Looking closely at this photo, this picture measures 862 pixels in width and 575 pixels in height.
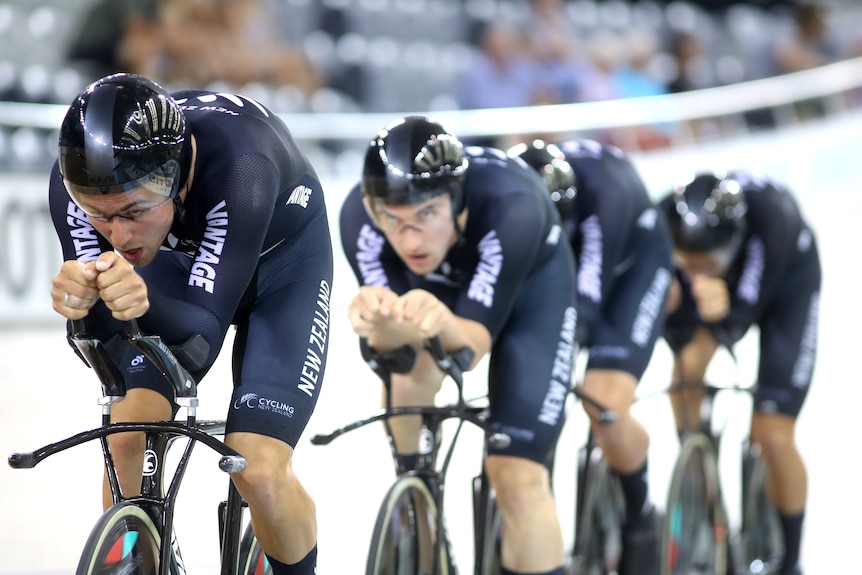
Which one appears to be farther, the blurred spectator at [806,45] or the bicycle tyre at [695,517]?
the blurred spectator at [806,45]

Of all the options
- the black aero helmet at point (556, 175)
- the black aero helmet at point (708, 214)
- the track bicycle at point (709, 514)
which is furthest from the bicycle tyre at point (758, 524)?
the black aero helmet at point (556, 175)

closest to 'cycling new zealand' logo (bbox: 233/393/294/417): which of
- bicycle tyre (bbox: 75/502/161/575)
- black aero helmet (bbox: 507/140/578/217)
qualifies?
bicycle tyre (bbox: 75/502/161/575)

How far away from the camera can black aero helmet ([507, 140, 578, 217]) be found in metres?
4.42

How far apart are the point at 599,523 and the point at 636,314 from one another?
0.80 meters

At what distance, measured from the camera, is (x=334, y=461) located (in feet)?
20.1

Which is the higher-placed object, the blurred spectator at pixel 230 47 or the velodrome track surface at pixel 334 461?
the blurred spectator at pixel 230 47

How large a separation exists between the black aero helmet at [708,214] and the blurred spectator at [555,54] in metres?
6.19

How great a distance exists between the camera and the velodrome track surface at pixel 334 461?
484 centimetres

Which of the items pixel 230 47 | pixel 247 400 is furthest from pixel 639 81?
pixel 247 400

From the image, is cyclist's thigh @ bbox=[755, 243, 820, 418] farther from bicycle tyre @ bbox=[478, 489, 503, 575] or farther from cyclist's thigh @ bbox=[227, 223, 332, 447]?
cyclist's thigh @ bbox=[227, 223, 332, 447]

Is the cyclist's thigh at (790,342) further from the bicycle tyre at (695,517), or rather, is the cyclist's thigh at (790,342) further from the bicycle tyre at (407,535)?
the bicycle tyre at (407,535)

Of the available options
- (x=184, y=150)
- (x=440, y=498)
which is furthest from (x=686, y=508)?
(x=184, y=150)

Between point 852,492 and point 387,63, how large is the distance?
619 centimetres

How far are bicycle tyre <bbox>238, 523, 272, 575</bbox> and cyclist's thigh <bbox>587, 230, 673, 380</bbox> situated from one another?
1.95m
